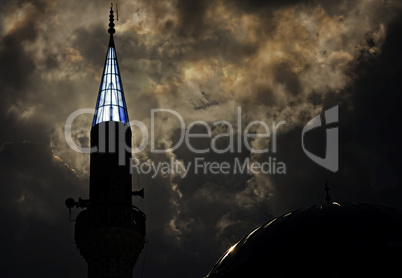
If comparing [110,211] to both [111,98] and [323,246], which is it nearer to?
[111,98]

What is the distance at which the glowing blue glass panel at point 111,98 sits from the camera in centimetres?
3108

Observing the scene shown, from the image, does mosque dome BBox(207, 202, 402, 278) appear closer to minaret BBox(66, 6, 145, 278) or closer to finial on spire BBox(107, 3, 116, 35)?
minaret BBox(66, 6, 145, 278)

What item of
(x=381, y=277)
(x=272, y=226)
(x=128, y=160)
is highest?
(x=128, y=160)

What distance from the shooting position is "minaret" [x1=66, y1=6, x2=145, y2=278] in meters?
27.7

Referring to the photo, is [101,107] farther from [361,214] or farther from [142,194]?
[361,214]

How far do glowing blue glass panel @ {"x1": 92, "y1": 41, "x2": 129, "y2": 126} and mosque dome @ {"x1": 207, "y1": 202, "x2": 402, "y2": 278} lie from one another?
11226 millimetres

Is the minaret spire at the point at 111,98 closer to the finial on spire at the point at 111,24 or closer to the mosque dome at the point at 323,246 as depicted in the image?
the finial on spire at the point at 111,24

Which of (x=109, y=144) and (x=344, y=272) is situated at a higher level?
(x=109, y=144)

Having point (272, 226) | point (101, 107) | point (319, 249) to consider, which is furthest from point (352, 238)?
point (101, 107)

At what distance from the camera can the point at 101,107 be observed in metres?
31.5

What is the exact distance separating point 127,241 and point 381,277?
13083 mm

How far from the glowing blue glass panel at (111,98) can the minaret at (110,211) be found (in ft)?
0.18

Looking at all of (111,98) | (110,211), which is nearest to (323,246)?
(110,211)

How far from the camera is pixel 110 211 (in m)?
28.3
